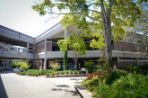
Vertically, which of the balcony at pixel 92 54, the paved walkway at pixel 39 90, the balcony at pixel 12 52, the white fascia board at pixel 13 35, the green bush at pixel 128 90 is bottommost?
the paved walkway at pixel 39 90

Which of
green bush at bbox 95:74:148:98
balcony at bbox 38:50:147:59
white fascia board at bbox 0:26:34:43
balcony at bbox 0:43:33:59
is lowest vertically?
green bush at bbox 95:74:148:98

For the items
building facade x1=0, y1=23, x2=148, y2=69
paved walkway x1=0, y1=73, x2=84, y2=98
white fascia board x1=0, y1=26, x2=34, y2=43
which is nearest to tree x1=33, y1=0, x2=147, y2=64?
paved walkway x1=0, y1=73, x2=84, y2=98

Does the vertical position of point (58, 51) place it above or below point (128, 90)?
above

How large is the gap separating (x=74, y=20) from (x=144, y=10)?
492 inches

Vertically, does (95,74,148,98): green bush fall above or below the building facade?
below

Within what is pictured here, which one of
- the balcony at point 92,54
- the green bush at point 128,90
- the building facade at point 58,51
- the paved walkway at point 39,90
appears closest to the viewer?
the green bush at point 128,90

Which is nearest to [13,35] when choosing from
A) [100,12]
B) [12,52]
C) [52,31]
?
[12,52]

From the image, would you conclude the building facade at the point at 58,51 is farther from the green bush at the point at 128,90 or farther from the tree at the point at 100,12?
the green bush at the point at 128,90

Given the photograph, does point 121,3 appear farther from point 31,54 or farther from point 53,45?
point 31,54

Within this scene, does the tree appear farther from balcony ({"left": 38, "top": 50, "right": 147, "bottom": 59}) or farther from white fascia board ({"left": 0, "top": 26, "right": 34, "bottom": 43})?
white fascia board ({"left": 0, "top": 26, "right": 34, "bottom": 43})

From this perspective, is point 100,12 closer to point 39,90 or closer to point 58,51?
point 39,90

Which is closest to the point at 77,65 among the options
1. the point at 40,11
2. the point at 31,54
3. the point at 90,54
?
the point at 90,54

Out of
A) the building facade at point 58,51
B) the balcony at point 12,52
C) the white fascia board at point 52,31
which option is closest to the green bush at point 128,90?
the building facade at point 58,51

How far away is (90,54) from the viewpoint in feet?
138
